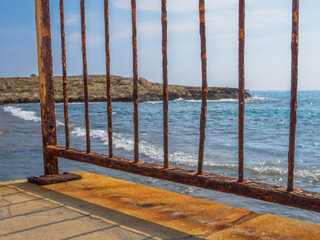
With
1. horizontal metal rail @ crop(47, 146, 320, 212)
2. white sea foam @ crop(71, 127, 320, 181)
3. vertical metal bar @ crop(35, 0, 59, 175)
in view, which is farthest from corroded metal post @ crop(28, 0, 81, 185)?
white sea foam @ crop(71, 127, 320, 181)

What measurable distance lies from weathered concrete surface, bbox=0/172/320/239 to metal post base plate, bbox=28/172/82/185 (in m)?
0.18

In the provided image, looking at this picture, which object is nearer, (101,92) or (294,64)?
(294,64)

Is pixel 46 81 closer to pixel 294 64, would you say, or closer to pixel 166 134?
pixel 166 134

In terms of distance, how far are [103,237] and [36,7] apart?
7.29 ft

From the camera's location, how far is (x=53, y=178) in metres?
3.19

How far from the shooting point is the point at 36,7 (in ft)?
10.6

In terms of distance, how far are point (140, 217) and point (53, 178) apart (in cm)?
124

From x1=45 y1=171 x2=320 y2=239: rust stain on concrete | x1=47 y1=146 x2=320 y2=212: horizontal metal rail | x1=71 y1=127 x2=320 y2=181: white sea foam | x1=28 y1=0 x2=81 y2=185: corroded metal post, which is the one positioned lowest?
x1=71 y1=127 x2=320 y2=181: white sea foam

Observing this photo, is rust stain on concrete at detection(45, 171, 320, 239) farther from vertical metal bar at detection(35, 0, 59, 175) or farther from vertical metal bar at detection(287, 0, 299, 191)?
vertical metal bar at detection(35, 0, 59, 175)

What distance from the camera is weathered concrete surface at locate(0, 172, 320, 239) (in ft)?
6.51

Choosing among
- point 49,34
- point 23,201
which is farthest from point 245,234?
point 49,34

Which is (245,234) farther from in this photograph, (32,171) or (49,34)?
(32,171)

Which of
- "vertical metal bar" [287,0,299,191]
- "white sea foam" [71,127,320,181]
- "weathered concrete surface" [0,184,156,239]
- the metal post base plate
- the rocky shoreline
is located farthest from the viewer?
the rocky shoreline

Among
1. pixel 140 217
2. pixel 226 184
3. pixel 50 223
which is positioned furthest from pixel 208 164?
pixel 50 223
